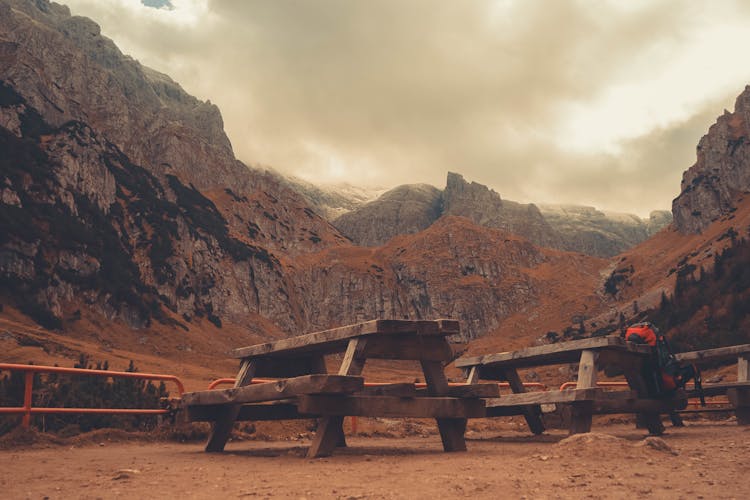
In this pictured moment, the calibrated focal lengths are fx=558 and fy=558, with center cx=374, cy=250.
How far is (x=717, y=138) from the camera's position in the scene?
3639 inches

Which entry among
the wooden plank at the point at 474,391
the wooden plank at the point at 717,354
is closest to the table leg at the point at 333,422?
the wooden plank at the point at 474,391

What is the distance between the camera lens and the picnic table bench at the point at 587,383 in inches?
313

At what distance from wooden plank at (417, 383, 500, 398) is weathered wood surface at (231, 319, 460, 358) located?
719 millimetres

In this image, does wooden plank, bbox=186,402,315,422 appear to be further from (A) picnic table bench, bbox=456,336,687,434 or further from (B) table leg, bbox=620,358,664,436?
(B) table leg, bbox=620,358,664,436

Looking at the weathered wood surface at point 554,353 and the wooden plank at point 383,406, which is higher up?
the weathered wood surface at point 554,353

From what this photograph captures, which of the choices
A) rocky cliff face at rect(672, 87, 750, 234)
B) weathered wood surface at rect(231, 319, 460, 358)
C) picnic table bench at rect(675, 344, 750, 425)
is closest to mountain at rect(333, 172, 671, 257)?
rocky cliff face at rect(672, 87, 750, 234)

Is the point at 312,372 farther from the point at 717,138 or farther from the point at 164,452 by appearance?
the point at 717,138

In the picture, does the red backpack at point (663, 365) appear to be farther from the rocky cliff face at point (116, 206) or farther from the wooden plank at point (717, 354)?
the rocky cliff face at point (116, 206)

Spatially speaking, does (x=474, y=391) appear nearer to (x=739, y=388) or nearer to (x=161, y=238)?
(x=739, y=388)

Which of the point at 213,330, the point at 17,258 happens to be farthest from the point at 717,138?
the point at 17,258

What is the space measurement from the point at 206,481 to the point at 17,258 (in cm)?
5127

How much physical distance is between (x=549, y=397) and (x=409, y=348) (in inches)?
105

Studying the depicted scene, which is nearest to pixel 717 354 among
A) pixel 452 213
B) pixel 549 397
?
pixel 549 397

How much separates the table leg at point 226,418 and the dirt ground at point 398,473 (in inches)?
9.3
